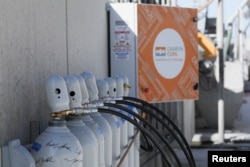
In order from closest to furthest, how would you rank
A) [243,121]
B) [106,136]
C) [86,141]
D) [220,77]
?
[86,141] < [106,136] < [220,77] < [243,121]

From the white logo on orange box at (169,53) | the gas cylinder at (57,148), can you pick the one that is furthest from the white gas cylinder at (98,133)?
the white logo on orange box at (169,53)

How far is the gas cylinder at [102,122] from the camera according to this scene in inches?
97.1

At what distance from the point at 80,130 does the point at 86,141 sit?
8cm

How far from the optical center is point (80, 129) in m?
2.21

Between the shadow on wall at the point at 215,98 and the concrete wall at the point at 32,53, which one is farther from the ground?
the concrete wall at the point at 32,53

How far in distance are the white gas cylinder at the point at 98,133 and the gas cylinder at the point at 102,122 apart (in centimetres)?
8

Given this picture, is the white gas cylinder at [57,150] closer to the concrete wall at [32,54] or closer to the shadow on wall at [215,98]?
the concrete wall at [32,54]

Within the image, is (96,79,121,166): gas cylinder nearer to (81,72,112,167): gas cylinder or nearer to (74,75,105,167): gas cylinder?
(81,72,112,167): gas cylinder

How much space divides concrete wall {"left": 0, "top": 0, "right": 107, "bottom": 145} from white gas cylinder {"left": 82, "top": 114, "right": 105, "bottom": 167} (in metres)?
0.28

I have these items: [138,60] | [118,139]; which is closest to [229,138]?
[138,60]

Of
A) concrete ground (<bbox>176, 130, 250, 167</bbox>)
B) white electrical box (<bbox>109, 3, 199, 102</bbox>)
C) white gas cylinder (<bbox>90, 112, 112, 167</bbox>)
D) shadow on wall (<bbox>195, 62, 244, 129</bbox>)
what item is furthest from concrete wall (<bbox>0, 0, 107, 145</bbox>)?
shadow on wall (<bbox>195, 62, 244, 129</bbox>)

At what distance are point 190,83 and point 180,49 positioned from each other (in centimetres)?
37

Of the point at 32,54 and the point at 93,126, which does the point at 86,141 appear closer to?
the point at 93,126

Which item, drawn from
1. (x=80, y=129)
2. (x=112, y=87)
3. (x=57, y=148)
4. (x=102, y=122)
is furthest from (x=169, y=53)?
(x=57, y=148)
